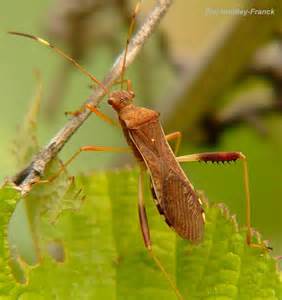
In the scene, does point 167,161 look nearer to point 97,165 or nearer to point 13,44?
point 97,165

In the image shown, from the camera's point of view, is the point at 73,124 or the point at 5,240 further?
the point at 73,124

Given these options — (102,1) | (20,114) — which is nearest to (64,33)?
(102,1)

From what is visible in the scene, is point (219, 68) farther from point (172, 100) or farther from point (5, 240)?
point (5, 240)

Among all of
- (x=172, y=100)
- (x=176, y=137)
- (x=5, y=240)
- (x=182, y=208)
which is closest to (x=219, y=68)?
(x=172, y=100)

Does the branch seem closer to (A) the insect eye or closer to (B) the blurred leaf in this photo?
(A) the insect eye

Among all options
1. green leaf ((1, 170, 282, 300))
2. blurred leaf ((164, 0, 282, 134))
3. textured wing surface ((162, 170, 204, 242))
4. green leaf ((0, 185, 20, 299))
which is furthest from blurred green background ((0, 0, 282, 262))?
green leaf ((0, 185, 20, 299))

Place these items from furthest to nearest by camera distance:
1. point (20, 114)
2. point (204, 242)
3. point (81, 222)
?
point (20, 114)
point (81, 222)
point (204, 242)

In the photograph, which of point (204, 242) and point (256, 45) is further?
point (256, 45)
